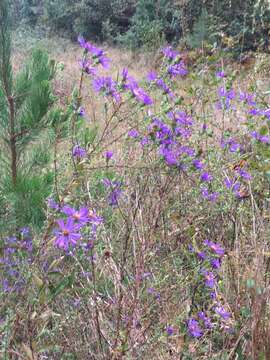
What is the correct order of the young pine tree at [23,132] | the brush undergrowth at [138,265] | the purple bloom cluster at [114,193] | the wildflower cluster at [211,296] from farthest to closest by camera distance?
the young pine tree at [23,132] → the purple bloom cluster at [114,193] → the wildflower cluster at [211,296] → the brush undergrowth at [138,265]

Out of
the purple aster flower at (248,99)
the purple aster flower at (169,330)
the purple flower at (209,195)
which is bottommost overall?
the purple aster flower at (169,330)

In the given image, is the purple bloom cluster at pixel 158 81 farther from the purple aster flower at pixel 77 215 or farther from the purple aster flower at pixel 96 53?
the purple aster flower at pixel 77 215

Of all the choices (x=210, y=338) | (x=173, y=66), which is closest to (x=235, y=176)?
(x=173, y=66)

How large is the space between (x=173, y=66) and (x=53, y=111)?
0.48 m

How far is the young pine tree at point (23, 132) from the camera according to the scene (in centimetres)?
196

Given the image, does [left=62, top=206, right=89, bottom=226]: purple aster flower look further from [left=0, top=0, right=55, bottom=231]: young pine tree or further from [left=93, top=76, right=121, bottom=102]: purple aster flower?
[left=0, top=0, right=55, bottom=231]: young pine tree

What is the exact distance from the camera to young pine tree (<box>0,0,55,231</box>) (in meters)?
1.96

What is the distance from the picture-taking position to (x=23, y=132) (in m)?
2.00

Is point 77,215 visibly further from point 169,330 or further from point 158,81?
point 158,81

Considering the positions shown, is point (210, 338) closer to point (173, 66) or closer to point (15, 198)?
point (15, 198)

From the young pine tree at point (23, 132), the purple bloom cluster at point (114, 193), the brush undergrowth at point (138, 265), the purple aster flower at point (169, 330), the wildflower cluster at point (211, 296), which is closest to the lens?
the brush undergrowth at point (138, 265)

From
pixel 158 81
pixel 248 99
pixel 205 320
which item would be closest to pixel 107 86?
pixel 158 81

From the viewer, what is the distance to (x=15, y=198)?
1933 millimetres

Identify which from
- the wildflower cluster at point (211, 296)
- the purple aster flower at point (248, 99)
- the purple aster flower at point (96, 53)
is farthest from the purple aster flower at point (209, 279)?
the purple aster flower at point (248, 99)
